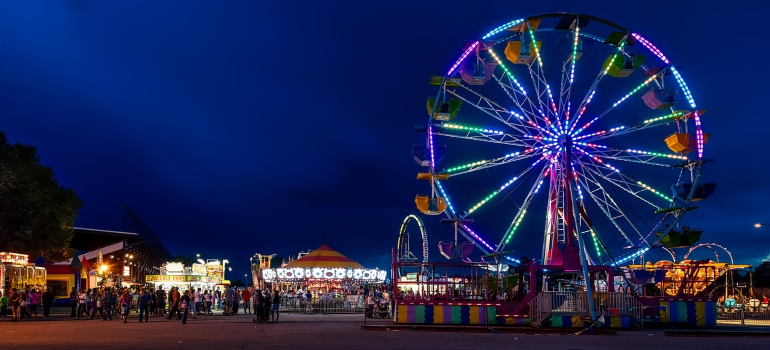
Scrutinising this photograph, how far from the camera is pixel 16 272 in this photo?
37188 millimetres

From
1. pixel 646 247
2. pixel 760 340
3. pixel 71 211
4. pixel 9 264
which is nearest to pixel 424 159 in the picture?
pixel 646 247

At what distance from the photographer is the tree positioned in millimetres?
41906

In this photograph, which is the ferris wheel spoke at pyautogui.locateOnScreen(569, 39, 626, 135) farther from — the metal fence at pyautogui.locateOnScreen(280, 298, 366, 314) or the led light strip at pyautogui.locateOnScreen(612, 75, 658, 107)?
the metal fence at pyautogui.locateOnScreen(280, 298, 366, 314)

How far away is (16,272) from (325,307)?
50.9ft

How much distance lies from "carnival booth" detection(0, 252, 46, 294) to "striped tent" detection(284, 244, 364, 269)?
15785 millimetres

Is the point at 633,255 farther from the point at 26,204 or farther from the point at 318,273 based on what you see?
the point at 26,204

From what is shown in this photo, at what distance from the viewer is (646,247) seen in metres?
27.1

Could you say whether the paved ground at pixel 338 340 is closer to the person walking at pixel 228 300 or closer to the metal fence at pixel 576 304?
the metal fence at pixel 576 304

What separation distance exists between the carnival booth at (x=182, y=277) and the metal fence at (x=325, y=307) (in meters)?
9.92

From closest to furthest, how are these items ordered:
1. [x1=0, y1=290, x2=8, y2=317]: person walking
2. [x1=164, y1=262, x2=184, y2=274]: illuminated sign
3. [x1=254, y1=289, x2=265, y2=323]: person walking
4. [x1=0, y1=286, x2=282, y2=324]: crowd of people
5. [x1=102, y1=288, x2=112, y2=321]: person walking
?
1. [x1=254, y1=289, x2=265, y2=323]: person walking
2. [x1=0, y1=286, x2=282, y2=324]: crowd of people
3. [x1=102, y1=288, x2=112, y2=321]: person walking
4. [x1=0, y1=290, x2=8, y2=317]: person walking
5. [x1=164, y1=262, x2=184, y2=274]: illuminated sign

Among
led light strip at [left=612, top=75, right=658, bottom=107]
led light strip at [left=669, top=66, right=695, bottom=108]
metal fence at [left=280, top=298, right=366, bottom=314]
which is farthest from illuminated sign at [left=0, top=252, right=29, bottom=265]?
led light strip at [left=669, top=66, right=695, bottom=108]

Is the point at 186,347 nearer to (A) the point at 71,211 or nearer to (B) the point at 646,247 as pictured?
(B) the point at 646,247

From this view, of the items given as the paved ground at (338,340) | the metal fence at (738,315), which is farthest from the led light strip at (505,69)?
the metal fence at (738,315)

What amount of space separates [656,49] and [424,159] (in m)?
9.53
